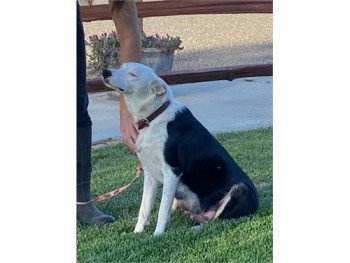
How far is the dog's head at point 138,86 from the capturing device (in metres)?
3.98

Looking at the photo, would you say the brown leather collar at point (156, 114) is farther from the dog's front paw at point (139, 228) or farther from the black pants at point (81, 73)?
the dog's front paw at point (139, 228)

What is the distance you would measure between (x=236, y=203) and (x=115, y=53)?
5155 mm

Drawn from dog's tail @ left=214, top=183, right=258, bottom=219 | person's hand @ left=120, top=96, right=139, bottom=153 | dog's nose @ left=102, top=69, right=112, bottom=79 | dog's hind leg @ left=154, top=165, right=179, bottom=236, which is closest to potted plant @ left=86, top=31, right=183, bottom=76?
person's hand @ left=120, top=96, right=139, bottom=153

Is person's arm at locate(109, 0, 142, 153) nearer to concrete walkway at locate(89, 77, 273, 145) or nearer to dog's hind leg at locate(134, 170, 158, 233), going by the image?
dog's hind leg at locate(134, 170, 158, 233)

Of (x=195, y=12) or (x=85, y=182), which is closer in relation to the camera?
(x=85, y=182)

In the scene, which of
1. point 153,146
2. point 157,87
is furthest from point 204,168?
point 157,87

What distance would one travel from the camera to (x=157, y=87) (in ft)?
13.3

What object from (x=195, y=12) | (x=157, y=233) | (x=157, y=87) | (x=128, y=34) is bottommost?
(x=157, y=233)

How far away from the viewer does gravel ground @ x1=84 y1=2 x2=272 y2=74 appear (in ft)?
27.7

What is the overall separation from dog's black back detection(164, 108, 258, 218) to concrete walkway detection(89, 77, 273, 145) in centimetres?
270

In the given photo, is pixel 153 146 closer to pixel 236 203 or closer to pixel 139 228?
pixel 139 228

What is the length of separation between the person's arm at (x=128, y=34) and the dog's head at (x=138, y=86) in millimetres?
158
